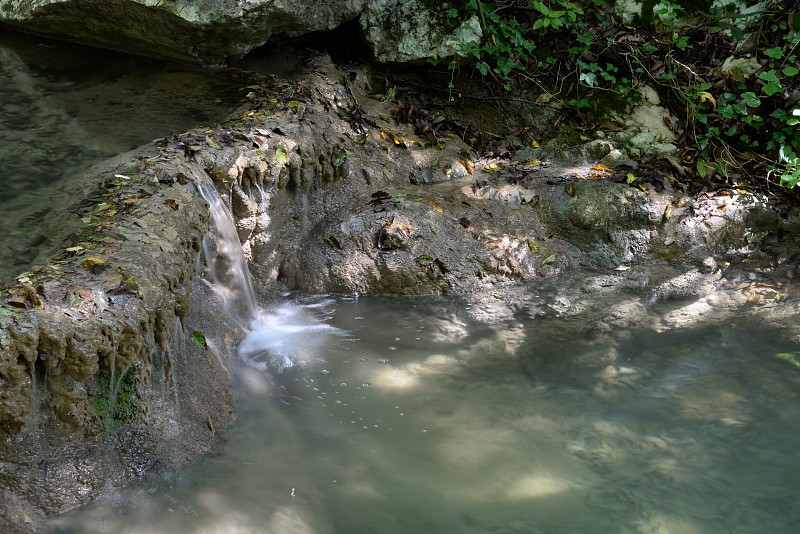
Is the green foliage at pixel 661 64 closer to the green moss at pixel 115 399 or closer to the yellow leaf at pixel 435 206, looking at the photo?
the yellow leaf at pixel 435 206

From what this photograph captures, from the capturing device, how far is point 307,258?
5.30m

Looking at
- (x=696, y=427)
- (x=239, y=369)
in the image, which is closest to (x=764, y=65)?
(x=696, y=427)

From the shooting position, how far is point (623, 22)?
695 centimetres

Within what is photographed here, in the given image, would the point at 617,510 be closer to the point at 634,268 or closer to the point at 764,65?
the point at 634,268

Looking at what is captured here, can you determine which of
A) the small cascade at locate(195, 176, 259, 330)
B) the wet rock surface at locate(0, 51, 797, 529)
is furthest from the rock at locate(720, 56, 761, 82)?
the small cascade at locate(195, 176, 259, 330)

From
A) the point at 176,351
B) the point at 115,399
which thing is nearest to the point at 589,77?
the point at 176,351

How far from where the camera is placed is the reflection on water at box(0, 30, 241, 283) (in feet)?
12.7

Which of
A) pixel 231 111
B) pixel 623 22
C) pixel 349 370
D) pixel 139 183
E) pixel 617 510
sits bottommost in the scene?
pixel 617 510

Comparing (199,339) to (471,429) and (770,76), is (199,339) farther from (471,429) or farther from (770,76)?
(770,76)

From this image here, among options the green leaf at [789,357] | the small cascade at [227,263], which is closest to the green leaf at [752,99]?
the green leaf at [789,357]

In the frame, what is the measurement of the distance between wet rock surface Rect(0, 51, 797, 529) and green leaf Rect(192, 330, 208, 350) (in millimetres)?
59

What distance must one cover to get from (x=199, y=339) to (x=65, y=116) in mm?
2267

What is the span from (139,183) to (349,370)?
1.56m

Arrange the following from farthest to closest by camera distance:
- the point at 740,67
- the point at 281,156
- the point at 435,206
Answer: the point at 740,67 < the point at 435,206 < the point at 281,156
